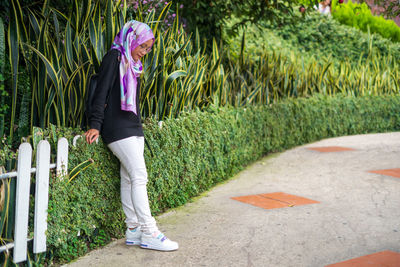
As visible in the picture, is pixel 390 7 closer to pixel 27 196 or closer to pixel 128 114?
pixel 128 114

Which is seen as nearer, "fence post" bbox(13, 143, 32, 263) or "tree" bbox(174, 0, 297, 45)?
"fence post" bbox(13, 143, 32, 263)

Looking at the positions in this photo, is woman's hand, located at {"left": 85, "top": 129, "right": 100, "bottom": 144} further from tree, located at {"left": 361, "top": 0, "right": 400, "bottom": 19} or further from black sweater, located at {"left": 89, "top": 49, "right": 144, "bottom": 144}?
tree, located at {"left": 361, "top": 0, "right": 400, "bottom": 19}

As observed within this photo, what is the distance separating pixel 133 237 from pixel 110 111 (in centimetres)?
94

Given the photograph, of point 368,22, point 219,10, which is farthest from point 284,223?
point 368,22

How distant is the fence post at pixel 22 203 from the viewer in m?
2.65

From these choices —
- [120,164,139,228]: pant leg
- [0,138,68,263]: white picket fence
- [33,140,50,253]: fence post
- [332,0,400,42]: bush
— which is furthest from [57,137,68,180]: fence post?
[332,0,400,42]: bush

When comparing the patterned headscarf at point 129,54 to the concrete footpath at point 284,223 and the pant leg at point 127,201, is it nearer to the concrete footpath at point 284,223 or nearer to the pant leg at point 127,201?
the pant leg at point 127,201

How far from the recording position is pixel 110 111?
330cm

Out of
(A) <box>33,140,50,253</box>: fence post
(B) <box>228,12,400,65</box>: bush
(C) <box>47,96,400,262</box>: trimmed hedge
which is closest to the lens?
(A) <box>33,140,50,253</box>: fence post

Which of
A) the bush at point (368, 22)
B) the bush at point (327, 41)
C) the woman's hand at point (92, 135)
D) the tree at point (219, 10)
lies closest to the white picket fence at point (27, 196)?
the woman's hand at point (92, 135)

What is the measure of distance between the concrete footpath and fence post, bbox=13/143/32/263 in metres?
0.49

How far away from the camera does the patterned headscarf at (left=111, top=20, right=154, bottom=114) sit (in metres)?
3.28

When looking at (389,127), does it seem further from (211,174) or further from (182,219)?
(182,219)

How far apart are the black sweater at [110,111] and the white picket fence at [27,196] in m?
0.37
